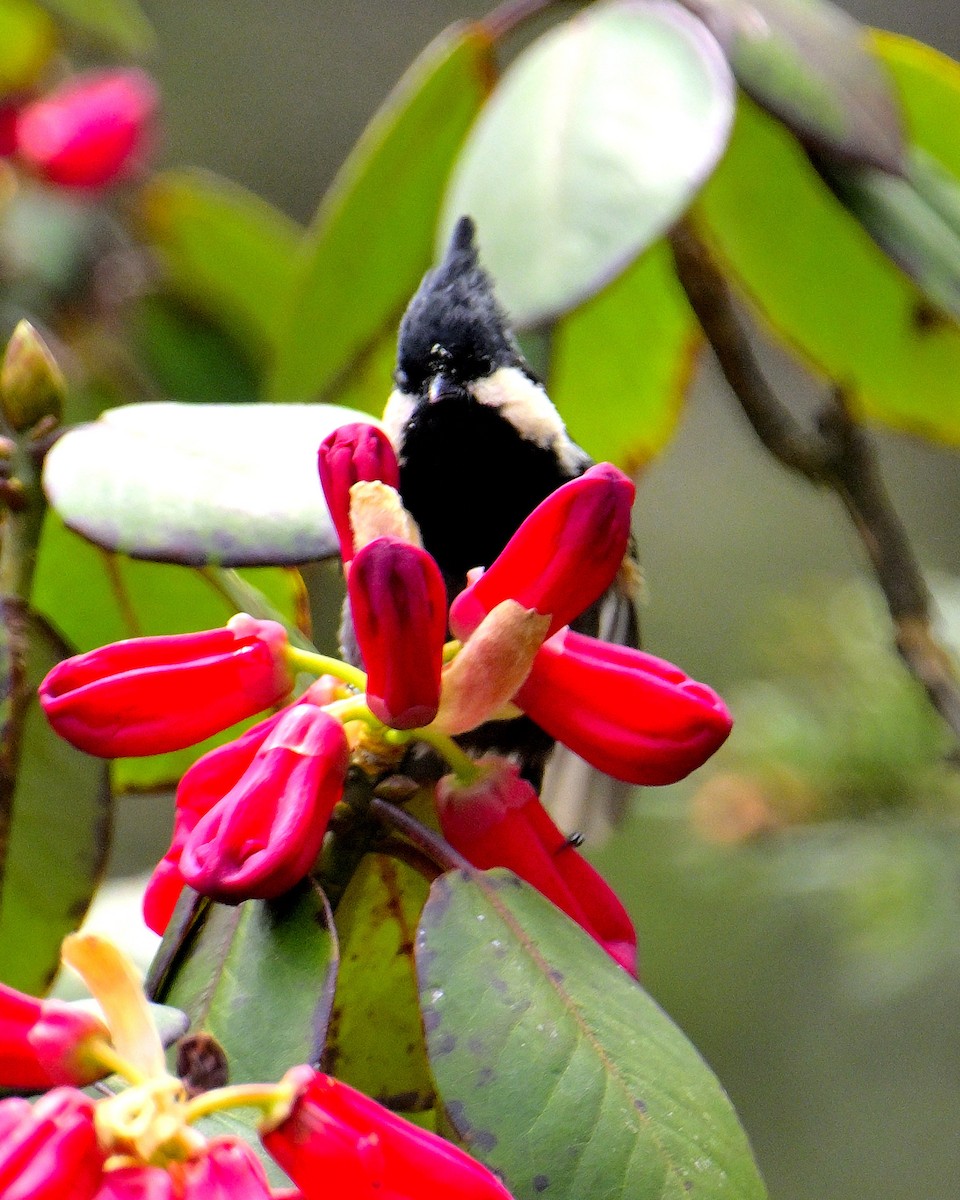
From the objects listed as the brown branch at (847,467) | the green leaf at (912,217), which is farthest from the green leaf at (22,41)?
the green leaf at (912,217)

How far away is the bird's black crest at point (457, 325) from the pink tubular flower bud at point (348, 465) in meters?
0.33

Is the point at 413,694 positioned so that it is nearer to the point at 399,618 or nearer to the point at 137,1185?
the point at 399,618

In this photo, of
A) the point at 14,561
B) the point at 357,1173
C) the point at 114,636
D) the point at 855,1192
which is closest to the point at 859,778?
the point at 114,636

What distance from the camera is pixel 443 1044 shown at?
445mm

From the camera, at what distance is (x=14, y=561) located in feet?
2.18

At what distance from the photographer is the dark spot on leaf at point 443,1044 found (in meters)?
0.44

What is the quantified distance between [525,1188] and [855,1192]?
3.04 m

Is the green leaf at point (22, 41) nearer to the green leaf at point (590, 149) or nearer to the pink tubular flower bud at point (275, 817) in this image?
the green leaf at point (590, 149)

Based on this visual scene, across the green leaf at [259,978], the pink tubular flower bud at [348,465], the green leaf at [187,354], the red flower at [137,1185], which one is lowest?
the green leaf at [187,354]

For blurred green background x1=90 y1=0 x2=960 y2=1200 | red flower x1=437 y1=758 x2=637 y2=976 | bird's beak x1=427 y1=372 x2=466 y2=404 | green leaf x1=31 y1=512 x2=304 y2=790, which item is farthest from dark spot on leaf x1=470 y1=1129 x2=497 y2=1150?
blurred green background x1=90 y1=0 x2=960 y2=1200

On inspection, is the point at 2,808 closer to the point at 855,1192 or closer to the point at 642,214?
the point at 642,214

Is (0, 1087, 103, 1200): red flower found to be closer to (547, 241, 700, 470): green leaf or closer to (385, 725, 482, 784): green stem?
(385, 725, 482, 784): green stem

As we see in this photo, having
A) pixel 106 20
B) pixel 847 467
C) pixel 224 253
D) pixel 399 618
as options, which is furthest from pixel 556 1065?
pixel 224 253

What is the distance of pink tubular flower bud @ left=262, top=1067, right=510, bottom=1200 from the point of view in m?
0.38
